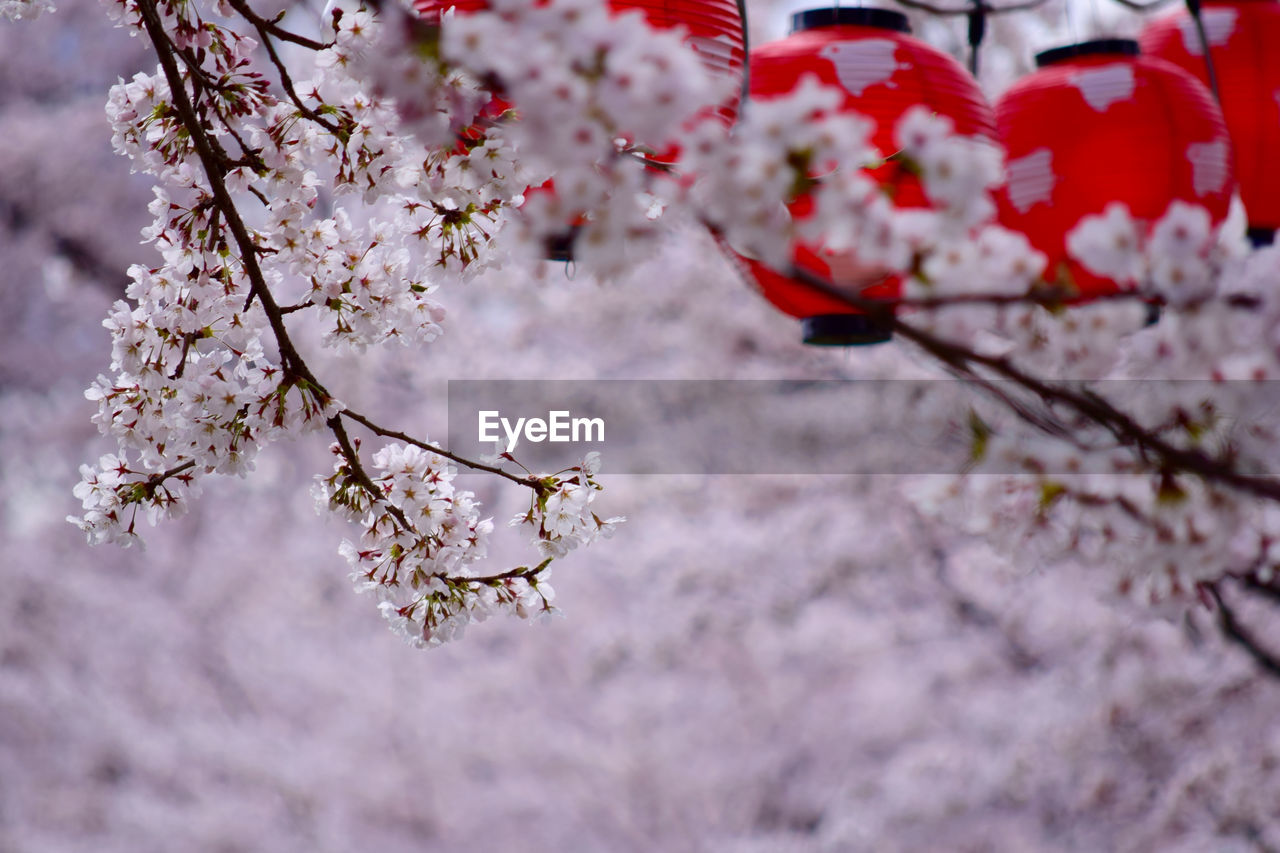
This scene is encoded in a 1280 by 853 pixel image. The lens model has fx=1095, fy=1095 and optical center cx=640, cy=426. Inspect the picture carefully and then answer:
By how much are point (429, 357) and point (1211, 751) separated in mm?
3690

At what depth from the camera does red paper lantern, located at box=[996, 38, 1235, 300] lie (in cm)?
155

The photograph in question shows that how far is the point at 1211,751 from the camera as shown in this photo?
4.13 metres

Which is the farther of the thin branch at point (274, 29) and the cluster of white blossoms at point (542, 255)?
the thin branch at point (274, 29)

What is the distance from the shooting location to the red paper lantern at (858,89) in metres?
1.38

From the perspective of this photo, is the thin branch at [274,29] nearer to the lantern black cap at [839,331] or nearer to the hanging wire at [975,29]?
the lantern black cap at [839,331]

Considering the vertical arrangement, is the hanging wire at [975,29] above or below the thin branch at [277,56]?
above

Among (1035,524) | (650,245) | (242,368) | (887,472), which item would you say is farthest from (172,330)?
(887,472)

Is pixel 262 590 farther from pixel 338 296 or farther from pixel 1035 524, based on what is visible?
pixel 1035 524

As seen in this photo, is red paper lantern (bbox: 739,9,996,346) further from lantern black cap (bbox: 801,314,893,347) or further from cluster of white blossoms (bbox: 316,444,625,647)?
cluster of white blossoms (bbox: 316,444,625,647)

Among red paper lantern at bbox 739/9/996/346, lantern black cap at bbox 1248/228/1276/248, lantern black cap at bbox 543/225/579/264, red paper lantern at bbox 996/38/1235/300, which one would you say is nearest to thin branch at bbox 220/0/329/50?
lantern black cap at bbox 543/225/579/264

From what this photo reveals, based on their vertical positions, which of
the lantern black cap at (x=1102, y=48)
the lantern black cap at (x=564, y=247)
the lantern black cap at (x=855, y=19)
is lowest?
the lantern black cap at (x=564, y=247)

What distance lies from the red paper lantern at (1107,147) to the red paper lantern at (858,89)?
0.47ft

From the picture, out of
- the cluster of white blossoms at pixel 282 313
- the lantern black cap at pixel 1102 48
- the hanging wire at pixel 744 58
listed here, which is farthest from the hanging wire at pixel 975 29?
Result: the cluster of white blossoms at pixel 282 313

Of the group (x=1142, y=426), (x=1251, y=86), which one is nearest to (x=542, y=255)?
(x=1142, y=426)
